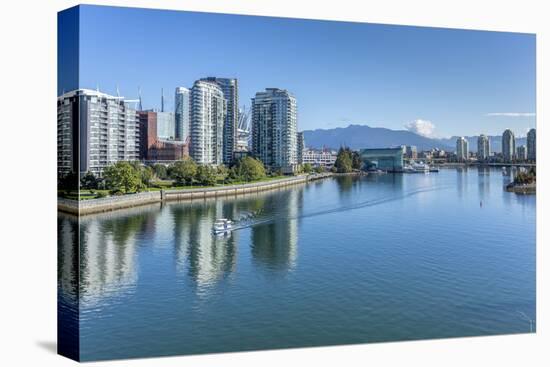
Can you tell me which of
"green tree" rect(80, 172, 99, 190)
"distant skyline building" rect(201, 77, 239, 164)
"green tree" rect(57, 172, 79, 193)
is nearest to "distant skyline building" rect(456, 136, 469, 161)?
"distant skyline building" rect(201, 77, 239, 164)

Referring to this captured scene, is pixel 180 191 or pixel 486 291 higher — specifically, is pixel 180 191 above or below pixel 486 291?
above

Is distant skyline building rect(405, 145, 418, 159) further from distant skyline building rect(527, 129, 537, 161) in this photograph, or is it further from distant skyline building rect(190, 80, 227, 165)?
distant skyline building rect(190, 80, 227, 165)

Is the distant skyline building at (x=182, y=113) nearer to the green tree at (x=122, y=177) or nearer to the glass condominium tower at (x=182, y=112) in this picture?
the glass condominium tower at (x=182, y=112)

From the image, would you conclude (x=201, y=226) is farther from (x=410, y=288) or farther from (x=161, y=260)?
(x=410, y=288)

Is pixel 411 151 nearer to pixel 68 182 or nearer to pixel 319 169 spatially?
pixel 319 169

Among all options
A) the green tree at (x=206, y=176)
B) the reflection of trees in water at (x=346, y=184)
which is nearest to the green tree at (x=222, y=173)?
the green tree at (x=206, y=176)

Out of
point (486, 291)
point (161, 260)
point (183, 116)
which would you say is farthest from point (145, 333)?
point (183, 116)

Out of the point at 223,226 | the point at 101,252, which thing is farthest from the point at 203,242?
the point at 101,252
